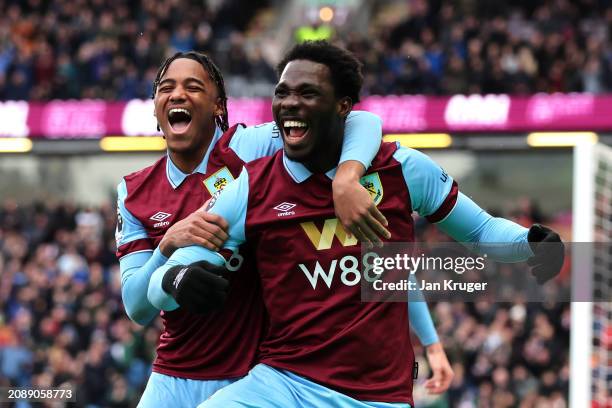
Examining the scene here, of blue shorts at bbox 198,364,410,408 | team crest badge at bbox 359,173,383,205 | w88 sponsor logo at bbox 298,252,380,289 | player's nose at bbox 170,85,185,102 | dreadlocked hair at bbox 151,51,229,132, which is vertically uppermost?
dreadlocked hair at bbox 151,51,229,132

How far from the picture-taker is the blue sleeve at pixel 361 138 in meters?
4.61

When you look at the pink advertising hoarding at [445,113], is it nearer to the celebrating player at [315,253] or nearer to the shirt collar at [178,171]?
the shirt collar at [178,171]

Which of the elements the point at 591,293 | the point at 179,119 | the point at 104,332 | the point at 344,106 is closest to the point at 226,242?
the point at 344,106

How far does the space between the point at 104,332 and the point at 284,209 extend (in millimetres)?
12499

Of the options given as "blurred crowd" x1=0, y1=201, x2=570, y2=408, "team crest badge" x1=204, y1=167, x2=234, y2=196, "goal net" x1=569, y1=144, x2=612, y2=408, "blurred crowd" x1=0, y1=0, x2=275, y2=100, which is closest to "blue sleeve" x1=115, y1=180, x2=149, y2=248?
"team crest badge" x1=204, y1=167, x2=234, y2=196

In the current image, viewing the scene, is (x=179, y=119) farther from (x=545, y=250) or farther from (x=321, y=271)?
(x=545, y=250)

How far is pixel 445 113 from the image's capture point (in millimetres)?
19172

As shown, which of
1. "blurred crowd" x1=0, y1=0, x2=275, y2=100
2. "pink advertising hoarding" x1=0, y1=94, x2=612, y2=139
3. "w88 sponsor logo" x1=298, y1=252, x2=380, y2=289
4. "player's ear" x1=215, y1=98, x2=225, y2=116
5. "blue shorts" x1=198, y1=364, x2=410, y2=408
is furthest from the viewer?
"blurred crowd" x1=0, y1=0, x2=275, y2=100

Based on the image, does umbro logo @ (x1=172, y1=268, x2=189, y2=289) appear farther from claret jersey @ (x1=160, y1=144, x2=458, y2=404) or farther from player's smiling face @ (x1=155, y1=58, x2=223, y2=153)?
player's smiling face @ (x1=155, y1=58, x2=223, y2=153)

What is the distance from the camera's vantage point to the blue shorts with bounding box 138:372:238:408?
5.05 metres

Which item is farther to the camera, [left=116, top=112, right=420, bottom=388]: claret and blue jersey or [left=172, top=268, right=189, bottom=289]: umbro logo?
[left=116, top=112, right=420, bottom=388]: claret and blue jersey

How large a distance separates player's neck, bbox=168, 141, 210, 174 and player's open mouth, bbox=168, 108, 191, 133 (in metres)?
0.12

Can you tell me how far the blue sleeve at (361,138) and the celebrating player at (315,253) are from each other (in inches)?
2.1

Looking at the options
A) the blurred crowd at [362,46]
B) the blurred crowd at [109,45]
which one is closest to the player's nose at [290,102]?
the blurred crowd at [362,46]
